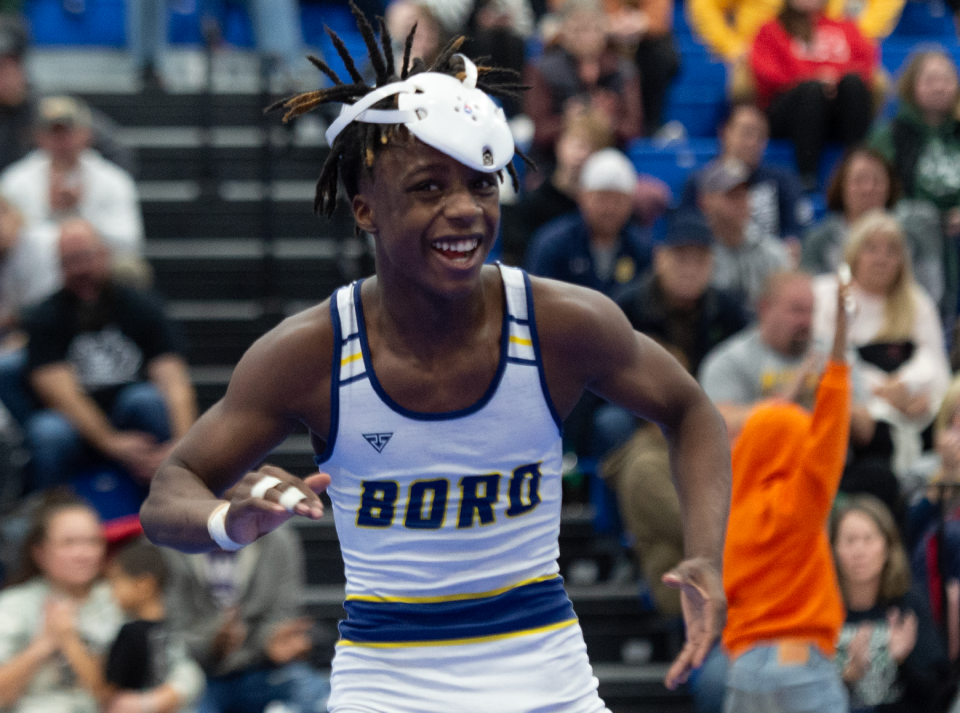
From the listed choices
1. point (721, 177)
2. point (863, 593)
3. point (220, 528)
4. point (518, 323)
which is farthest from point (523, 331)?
point (721, 177)

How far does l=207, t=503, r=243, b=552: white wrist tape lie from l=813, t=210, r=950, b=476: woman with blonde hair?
469cm

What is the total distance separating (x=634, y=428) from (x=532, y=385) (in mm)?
3628

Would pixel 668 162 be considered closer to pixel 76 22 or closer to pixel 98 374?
pixel 98 374

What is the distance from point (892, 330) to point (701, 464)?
419 cm

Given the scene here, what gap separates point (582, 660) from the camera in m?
3.19

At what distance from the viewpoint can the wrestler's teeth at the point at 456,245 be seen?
9.96ft

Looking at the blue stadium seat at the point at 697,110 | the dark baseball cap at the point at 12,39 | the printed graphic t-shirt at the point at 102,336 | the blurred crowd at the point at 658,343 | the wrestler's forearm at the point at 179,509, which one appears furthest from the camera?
the blue stadium seat at the point at 697,110

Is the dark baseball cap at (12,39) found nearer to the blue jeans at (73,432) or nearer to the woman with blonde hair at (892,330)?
the blue jeans at (73,432)

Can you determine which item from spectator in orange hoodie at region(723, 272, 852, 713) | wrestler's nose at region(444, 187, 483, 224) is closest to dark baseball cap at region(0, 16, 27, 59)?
spectator in orange hoodie at region(723, 272, 852, 713)

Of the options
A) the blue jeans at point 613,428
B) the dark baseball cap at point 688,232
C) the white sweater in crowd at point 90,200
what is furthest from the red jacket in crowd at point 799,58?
the white sweater in crowd at point 90,200

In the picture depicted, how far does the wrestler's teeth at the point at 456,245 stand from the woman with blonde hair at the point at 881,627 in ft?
10.5

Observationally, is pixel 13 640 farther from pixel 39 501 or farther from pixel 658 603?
pixel 658 603

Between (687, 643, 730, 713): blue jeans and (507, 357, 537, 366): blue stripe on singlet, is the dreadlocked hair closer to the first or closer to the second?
(507, 357, 537, 366): blue stripe on singlet

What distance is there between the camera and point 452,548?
10.2 ft
